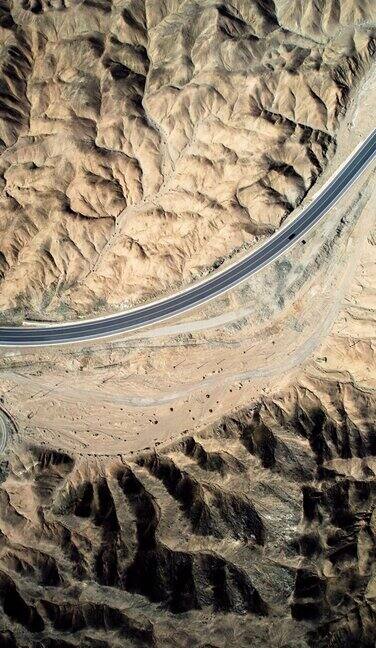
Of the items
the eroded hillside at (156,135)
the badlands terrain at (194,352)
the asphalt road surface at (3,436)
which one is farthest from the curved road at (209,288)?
the asphalt road surface at (3,436)

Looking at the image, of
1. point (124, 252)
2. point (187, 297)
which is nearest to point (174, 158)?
point (124, 252)

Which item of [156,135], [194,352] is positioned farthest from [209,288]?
[156,135]

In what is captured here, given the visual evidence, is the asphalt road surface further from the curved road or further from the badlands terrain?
the curved road

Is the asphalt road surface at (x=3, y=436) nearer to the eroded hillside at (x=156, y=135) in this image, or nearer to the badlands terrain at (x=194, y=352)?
the badlands terrain at (x=194, y=352)

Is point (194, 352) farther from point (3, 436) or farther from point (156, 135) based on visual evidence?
point (156, 135)

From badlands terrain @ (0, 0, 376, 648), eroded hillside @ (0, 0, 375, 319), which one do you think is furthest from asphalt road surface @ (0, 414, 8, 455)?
eroded hillside @ (0, 0, 375, 319)

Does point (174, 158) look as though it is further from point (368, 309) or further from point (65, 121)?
point (368, 309)

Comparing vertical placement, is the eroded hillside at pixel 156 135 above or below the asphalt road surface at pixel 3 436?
above
